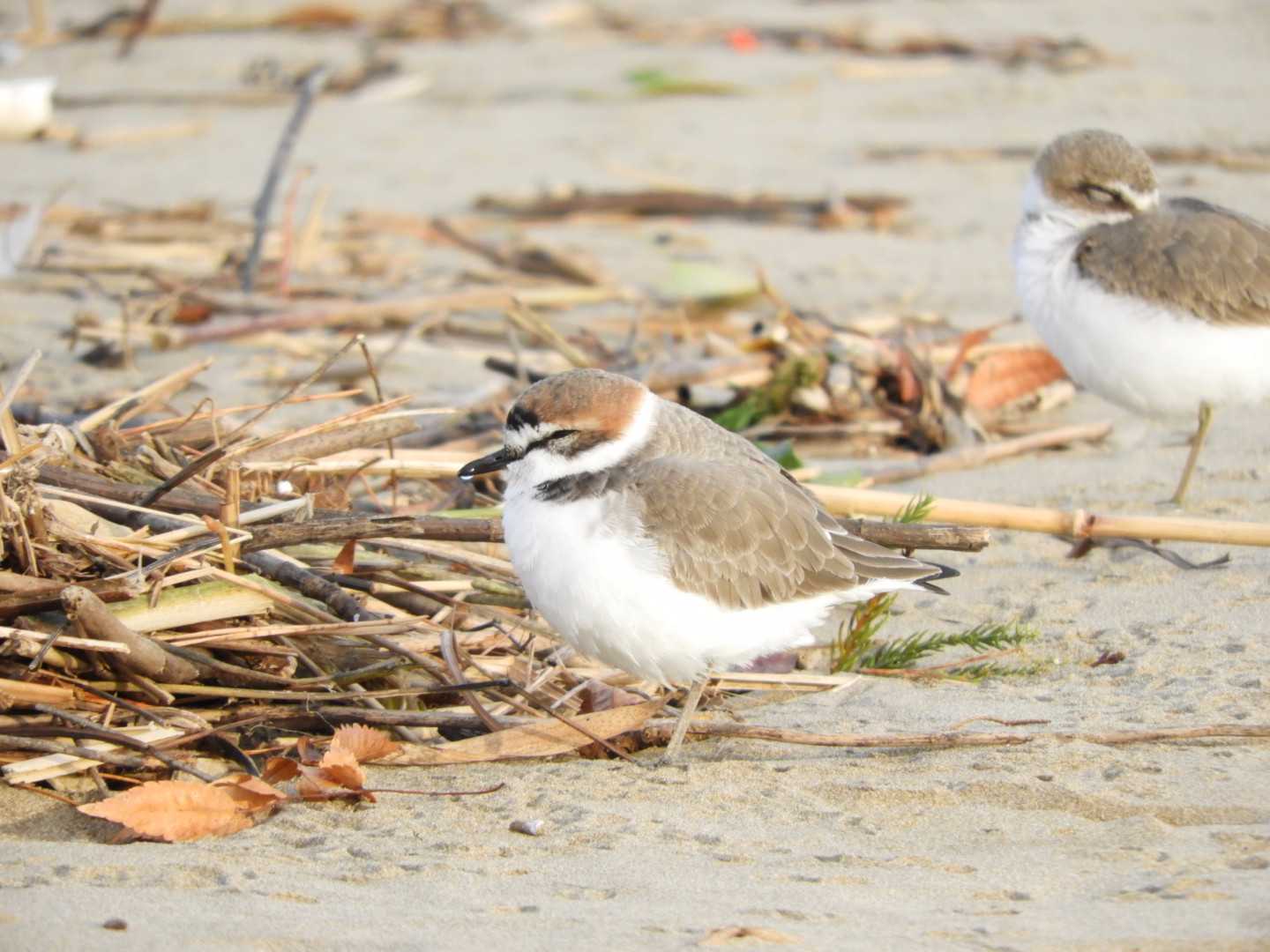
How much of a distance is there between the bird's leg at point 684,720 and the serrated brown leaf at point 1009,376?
303cm

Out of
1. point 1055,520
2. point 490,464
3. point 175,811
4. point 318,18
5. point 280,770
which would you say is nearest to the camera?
point 175,811

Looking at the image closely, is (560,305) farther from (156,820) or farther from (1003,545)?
(156,820)

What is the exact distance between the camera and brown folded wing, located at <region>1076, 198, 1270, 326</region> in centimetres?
619

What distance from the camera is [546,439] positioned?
175 inches

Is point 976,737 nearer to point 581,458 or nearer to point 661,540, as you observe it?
point 661,540

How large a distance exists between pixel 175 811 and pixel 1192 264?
14.3ft

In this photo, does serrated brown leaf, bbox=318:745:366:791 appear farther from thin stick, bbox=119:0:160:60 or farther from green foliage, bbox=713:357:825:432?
thin stick, bbox=119:0:160:60

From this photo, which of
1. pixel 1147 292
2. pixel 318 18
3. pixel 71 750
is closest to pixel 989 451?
pixel 1147 292

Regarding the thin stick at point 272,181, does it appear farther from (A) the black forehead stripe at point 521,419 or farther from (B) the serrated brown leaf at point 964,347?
(A) the black forehead stripe at point 521,419

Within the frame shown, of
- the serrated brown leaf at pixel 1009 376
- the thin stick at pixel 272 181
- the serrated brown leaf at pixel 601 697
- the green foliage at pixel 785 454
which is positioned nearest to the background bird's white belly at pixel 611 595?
the serrated brown leaf at pixel 601 697

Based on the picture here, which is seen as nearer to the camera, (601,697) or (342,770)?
(342,770)

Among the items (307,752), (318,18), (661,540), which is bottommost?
(307,752)

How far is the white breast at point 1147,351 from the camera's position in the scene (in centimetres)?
618

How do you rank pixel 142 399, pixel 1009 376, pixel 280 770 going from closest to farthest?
1. pixel 280 770
2. pixel 142 399
3. pixel 1009 376
